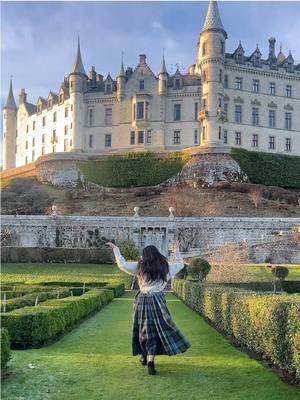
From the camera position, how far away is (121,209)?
5556cm

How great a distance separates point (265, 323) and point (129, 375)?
86.7 inches

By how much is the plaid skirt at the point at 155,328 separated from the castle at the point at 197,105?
55.7 metres

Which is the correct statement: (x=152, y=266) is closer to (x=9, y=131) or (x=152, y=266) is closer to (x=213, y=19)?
(x=213, y=19)

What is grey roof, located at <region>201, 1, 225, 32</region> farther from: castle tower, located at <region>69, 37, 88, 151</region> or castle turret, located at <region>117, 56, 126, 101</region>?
castle tower, located at <region>69, 37, 88, 151</region>

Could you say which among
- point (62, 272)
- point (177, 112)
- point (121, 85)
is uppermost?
point (121, 85)

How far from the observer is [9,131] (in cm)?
8606

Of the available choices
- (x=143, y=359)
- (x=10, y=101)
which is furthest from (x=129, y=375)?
(x=10, y=101)

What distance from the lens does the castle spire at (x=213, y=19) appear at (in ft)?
216

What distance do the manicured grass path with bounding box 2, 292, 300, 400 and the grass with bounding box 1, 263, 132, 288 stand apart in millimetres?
22524

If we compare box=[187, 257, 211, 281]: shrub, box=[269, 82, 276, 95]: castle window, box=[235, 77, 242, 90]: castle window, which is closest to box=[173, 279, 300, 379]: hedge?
box=[187, 257, 211, 281]: shrub

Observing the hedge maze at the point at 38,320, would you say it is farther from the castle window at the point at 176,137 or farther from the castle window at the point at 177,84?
the castle window at the point at 177,84

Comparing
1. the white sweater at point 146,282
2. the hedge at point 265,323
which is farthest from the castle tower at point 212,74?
the white sweater at point 146,282

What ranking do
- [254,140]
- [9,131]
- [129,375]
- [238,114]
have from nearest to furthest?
[129,375] < [254,140] < [238,114] < [9,131]

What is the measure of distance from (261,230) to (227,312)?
1320 inches
